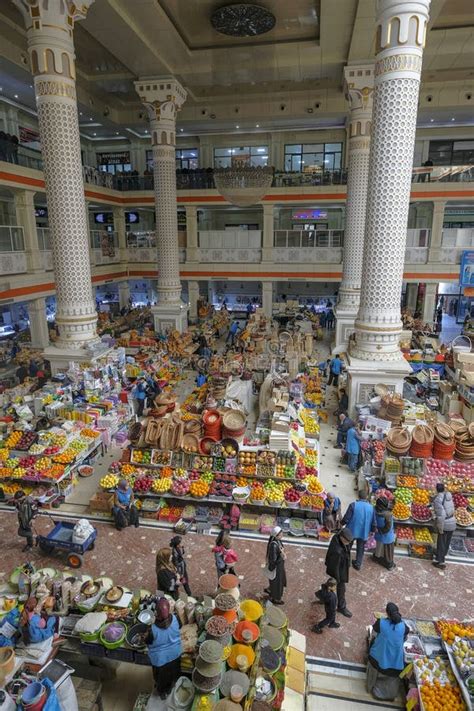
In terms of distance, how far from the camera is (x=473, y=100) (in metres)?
19.3

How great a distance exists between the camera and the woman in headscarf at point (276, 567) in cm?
543

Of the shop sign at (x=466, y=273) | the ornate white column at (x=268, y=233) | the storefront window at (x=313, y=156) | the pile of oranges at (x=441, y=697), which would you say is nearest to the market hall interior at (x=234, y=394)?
the pile of oranges at (x=441, y=697)

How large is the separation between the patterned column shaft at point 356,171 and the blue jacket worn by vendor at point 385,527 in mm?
11011

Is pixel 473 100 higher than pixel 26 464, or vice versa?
pixel 473 100

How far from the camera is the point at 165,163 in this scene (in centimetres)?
1767

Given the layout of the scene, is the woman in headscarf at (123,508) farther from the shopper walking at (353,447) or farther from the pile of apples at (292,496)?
the shopper walking at (353,447)

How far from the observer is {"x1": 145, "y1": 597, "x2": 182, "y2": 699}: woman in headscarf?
413 cm

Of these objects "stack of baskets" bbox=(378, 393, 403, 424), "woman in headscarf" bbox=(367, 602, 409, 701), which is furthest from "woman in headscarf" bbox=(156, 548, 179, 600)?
"stack of baskets" bbox=(378, 393, 403, 424)

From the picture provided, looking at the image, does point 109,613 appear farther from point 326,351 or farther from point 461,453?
point 326,351

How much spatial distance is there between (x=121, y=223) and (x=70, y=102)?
1233 cm

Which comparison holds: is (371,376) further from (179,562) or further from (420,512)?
(179,562)

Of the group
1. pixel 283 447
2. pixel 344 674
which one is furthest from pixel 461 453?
pixel 344 674

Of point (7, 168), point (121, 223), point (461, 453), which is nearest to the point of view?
point (461, 453)

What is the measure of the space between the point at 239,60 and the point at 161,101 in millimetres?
3140
